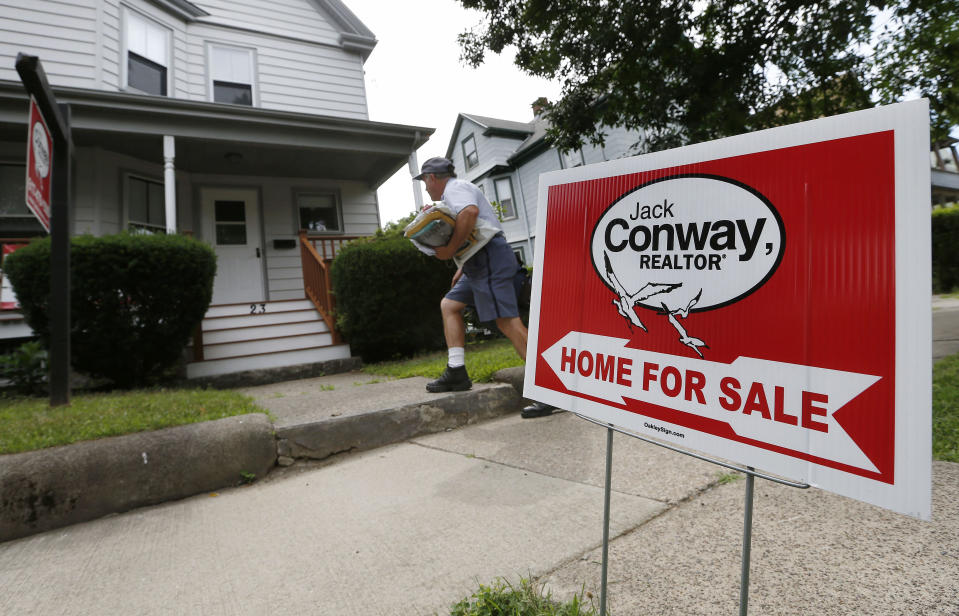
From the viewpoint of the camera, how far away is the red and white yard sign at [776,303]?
787mm

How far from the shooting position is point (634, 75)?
5809 millimetres

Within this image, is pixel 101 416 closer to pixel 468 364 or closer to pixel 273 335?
pixel 468 364

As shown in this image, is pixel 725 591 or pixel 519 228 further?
pixel 519 228

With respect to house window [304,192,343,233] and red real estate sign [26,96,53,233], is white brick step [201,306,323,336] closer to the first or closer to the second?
house window [304,192,343,233]

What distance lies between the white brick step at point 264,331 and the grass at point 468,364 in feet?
3.96

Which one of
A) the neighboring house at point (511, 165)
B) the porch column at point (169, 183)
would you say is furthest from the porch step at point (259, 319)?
the neighboring house at point (511, 165)

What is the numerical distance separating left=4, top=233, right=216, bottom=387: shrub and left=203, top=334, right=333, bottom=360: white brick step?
81 cm

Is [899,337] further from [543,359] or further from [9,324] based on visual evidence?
[9,324]

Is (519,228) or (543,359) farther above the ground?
(519,228)

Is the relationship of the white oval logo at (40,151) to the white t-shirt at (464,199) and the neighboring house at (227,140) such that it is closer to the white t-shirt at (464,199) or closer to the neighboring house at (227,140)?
the neighboring house at (227,140)

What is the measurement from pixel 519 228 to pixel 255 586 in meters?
18.6

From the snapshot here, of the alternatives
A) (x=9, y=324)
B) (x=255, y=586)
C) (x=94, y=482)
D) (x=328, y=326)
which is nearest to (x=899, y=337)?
(x=255, y=586)

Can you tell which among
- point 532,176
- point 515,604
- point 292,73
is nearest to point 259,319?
point 292,73

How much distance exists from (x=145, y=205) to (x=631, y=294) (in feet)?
31.7
